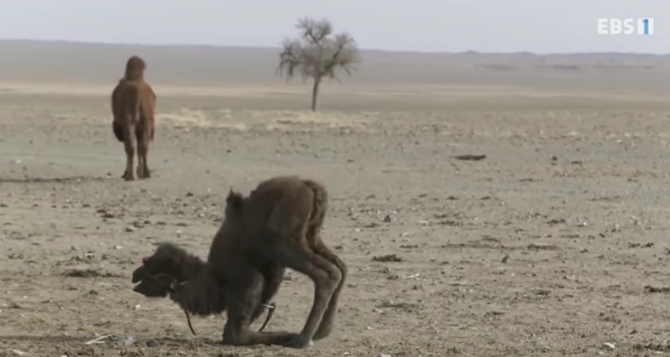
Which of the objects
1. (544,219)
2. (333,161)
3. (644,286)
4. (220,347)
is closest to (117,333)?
(220,347)

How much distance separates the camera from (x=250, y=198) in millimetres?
8227

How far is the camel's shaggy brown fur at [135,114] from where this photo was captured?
20.4 meters

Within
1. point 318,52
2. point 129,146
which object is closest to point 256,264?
point 129,146

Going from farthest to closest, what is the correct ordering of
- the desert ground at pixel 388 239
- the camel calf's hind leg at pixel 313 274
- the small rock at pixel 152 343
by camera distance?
the desert ground at pixel 388 239, the small rock at pixel 152 343, the camel calf's hind leg at pixel 313 274

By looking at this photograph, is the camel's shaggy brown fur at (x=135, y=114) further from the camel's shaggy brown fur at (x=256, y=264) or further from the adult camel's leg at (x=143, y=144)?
the camel's shaggy brown fur at (x=256, y=264)

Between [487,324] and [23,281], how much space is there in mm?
3981

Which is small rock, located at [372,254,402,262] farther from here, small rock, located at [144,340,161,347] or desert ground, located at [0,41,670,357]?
small rock, located at [144,340,161,347]

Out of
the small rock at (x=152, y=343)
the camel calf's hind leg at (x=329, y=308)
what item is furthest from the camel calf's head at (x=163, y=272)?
the camel calf's hind leg at (x=329, y=308)

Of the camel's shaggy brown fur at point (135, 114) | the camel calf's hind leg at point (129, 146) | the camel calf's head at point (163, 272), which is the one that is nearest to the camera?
the camel calf's head at point (163, 272)

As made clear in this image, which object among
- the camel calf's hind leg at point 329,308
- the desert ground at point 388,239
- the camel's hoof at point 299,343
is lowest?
the desert ground at point 388,239

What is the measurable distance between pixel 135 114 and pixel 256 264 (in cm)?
1263

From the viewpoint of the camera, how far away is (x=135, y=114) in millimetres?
20469

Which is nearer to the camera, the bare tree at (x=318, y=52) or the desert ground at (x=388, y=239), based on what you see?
the desert ground at (x=388, y=239)

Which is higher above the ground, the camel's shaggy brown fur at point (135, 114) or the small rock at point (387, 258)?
the camel's shaggy brown fur at point (135, 114)
